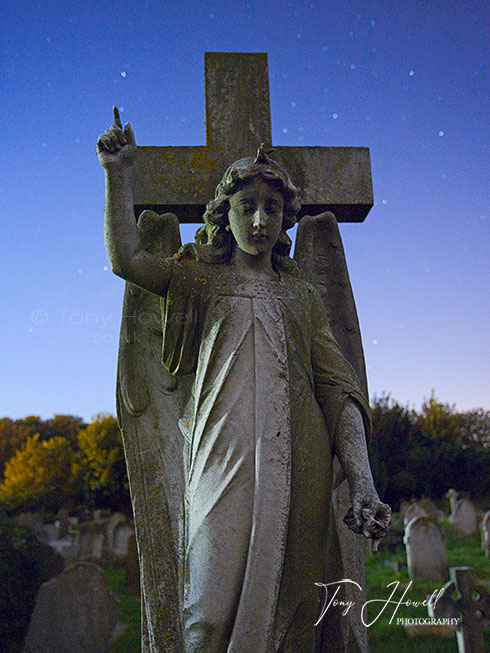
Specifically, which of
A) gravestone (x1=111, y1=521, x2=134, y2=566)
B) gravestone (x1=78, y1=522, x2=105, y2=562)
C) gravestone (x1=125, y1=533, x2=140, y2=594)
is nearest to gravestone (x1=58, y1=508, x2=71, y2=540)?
gravestone (x1=111, y1=521, x2=134, y2=566)

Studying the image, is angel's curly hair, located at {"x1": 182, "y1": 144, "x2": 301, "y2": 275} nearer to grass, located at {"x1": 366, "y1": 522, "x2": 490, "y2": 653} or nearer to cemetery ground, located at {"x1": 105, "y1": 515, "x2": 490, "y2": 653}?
cemetery ground, located at {"x1": 105, "y1": 515, "x2": 490, "y2": 653}

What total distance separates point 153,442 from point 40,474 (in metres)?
26.8

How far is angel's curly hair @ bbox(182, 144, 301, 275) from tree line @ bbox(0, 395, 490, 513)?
722 inches

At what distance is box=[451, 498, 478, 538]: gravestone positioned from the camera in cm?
1577

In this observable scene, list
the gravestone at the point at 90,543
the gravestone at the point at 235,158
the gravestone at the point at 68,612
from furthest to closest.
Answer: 1. the gravestone at the point at 90,543
2. the gravestone at the point at 68,612
3. the gravestone at the point at 235,158

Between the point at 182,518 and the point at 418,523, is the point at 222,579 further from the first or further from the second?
the point at 418,523

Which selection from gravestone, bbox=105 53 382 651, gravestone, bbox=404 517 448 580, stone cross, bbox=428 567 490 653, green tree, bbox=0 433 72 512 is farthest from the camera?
green tree, bbox=0 433 72 512

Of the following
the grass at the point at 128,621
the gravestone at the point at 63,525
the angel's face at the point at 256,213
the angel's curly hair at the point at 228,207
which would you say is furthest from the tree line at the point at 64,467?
the angel's face at the point at 256,213

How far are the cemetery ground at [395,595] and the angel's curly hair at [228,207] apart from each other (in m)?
5.71

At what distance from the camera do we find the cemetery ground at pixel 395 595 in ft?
25.0

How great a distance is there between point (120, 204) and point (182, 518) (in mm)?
1449

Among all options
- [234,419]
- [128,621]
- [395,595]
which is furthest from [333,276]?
[395,595]

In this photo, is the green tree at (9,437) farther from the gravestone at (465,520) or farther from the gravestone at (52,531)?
the gravestone at (465,520)

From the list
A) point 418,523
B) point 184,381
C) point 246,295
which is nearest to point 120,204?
point 246,295
